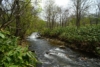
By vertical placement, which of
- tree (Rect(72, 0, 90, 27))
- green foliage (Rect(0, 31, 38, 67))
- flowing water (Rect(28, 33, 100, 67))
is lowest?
flowing water (Rect(28, 33, 100, 67))

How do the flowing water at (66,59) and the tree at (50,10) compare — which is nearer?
the flowing water at (66,59)

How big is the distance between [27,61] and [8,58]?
3.44 ft

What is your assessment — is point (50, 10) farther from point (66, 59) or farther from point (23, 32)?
point (66, 59)

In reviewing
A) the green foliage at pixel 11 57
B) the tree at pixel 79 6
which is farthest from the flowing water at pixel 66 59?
the tree at pixel 79 6

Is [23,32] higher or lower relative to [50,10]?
lower

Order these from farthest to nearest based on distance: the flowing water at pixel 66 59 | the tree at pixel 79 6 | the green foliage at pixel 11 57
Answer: the tree at pixel 79 6 < the flowing water at pixel 66 59 < the green foliage at pixel 11 57

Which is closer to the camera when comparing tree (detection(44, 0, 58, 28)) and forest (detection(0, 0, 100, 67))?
forest (detection(0, 0, 100, 67))

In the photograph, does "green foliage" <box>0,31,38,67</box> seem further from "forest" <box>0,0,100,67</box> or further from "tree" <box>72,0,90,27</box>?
"tree" <box>72,0,90,27</box>

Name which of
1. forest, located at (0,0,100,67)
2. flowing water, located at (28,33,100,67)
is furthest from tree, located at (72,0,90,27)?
flowing water, located at (28,33,100,67)

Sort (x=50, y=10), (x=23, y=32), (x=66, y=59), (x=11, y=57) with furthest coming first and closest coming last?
1. (x=50, y=10)
2. (x=23, y=32)
3. (x=66, y=59)
4. (x=11, y=57)

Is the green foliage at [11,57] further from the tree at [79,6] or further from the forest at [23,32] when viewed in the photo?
the tree at [79,6]

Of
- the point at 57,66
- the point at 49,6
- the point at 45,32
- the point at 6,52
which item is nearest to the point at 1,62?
the point at 6,52

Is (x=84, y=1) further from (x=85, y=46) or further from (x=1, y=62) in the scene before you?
(x=1, y=62)

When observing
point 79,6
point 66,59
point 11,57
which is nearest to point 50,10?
point 79,6
